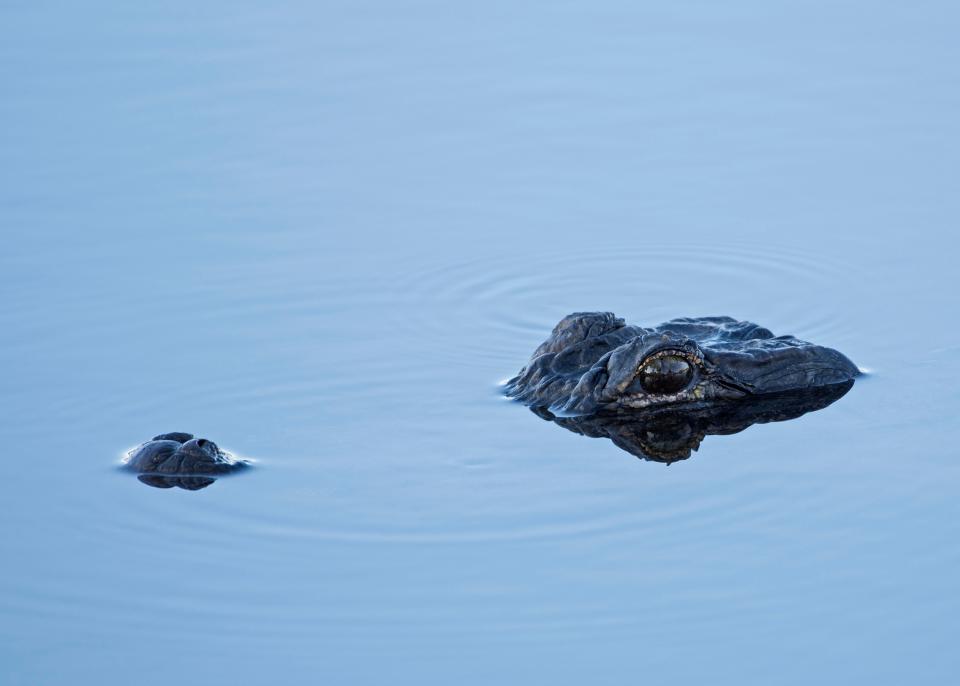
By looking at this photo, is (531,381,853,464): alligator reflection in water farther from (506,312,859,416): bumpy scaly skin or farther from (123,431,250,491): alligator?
(123,431,250,491): alligator

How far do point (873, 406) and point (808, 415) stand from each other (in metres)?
0.42

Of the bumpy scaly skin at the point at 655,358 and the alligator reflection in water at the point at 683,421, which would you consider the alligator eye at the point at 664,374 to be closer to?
the bumpy scaly skin at the point at 655,358

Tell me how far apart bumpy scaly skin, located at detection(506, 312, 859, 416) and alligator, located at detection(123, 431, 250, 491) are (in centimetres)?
204

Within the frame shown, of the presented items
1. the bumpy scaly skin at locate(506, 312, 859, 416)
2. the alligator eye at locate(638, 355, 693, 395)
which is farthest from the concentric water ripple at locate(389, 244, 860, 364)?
the alligator eye at locate(638, 355, 693, 395)

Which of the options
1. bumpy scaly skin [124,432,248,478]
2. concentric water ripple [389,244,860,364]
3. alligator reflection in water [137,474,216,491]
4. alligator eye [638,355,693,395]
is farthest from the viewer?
concentric water ripple [389,244,860,364]

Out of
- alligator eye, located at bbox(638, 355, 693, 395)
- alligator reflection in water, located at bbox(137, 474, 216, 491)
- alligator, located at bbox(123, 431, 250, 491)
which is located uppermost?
alligator eye, located at bbox(638, 355, 693, 395)

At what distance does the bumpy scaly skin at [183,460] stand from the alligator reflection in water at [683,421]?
2001 mm

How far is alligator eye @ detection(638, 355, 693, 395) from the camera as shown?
42.3 feet

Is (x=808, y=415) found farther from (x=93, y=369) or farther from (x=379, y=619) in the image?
(x=93, y=369)

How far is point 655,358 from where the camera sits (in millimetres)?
12875

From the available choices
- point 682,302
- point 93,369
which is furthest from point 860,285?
point 93,369

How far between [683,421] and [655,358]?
0.42 metres

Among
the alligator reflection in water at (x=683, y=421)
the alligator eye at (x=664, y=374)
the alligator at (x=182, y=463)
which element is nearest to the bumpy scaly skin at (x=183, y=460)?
the alligator at (x=182, y=463)

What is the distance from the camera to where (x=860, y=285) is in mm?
15609
